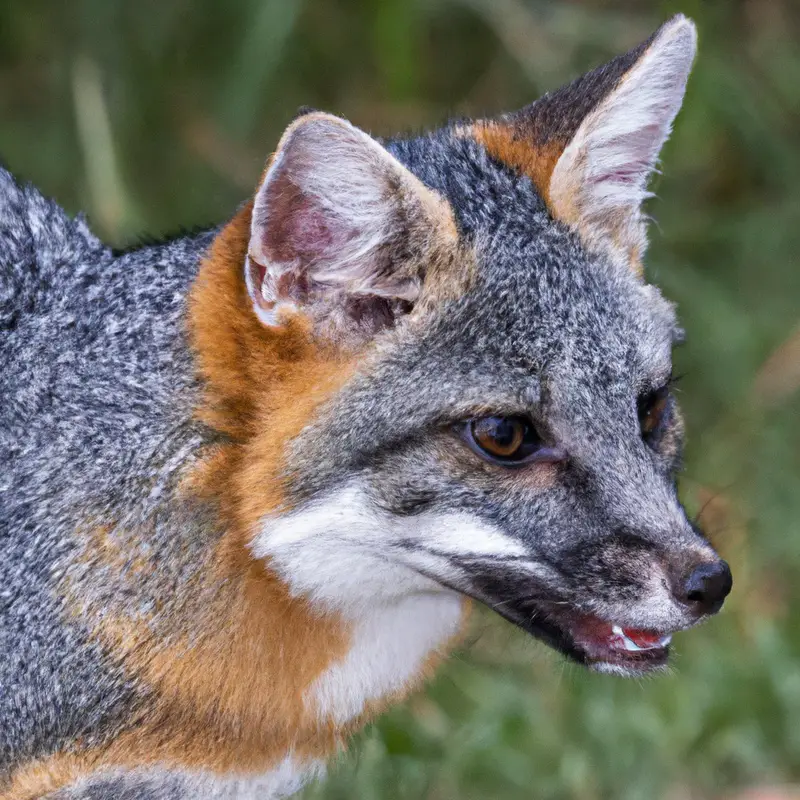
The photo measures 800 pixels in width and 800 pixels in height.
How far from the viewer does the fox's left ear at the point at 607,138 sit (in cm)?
327

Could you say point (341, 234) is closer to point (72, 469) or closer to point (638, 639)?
point (72, 469)

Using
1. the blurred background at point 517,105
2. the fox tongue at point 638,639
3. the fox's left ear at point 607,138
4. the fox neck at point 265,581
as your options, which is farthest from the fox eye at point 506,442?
the blurred background at point 517,105

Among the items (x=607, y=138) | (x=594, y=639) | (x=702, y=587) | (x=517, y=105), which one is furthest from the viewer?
(x=517, y=105)

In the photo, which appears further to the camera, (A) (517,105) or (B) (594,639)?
(A) (517,105)

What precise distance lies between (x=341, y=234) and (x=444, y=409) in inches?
18.7

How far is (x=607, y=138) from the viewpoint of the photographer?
10.9ft

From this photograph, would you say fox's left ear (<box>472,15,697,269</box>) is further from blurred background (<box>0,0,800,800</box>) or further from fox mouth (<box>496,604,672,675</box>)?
blurred background (<box>0,0,800,800</box>)

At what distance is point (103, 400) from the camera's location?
315 centimetres

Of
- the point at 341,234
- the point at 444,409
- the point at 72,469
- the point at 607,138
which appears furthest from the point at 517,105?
the point at 72,469

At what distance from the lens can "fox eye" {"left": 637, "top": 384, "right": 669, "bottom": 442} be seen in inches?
129

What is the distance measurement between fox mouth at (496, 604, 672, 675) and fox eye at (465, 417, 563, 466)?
1.23 ft

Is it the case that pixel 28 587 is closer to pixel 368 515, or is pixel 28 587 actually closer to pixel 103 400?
pixel 103 400

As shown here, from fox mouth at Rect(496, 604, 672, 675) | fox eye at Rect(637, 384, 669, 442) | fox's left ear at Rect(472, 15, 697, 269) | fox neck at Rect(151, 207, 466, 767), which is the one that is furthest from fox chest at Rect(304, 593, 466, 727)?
fox's left ear at Rect(472, 15, 697, 269)

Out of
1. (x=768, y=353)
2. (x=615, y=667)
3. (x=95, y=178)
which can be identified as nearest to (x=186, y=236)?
(x=615, y=667)
